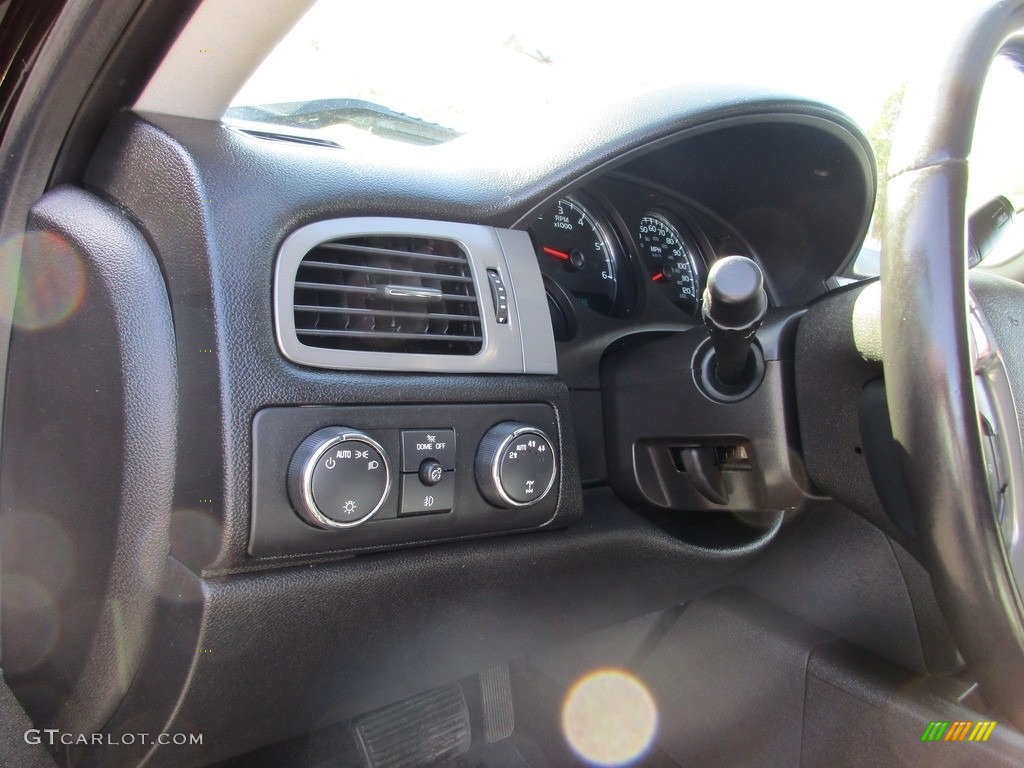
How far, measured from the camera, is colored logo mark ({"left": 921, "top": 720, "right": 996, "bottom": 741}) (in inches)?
45.0

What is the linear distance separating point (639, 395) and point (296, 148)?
0.65m

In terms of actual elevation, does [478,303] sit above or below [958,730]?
above

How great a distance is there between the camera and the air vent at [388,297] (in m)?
0.93

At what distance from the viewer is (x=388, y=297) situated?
38.0 inches

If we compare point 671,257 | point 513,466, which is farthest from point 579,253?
point 513,466

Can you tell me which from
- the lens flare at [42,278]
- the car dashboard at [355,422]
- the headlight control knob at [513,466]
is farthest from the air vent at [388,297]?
the lens flare at [42,278]

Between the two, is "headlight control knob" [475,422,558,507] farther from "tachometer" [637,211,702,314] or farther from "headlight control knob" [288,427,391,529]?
"tachometer" [637,211,702,314]

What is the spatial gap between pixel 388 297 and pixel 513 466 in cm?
27

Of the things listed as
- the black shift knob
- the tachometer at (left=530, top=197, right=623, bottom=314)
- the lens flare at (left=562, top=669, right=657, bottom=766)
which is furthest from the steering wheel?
the lens flare at (left=562, top=669, right=657, bottom=766)

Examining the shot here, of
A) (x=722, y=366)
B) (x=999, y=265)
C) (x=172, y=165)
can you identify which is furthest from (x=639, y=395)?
(x=999, y=265)

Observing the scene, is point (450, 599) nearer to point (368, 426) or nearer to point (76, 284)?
point (368, 426)

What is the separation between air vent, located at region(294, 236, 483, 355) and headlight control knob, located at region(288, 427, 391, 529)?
0.13m

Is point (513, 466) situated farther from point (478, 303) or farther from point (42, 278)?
point (42, 278)

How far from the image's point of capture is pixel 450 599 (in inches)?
42.2
